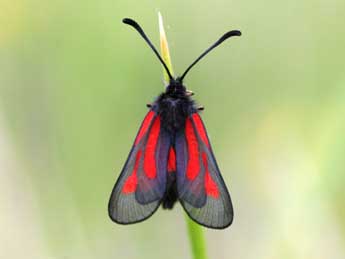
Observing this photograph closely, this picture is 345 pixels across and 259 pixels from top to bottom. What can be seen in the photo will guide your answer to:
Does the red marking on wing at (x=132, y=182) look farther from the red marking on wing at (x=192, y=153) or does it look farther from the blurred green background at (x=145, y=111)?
the blurred green background at (x=145, y=111)

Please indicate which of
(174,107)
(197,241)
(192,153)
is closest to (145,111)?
(174,107)

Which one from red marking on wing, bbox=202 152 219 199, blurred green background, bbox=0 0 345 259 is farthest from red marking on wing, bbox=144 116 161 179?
blurred green background, bbox=0 0 345 259

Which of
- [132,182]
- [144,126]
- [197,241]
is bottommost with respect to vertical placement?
[197,241]

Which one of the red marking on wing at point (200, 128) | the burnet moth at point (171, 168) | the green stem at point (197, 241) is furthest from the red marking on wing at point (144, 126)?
the green stem at point (197, 241)

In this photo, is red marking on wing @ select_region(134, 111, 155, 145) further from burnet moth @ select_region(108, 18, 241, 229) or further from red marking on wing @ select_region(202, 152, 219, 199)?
red marking on wing @ select_region(202, 152, 219, 199)

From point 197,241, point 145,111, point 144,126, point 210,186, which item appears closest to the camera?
point 197,241

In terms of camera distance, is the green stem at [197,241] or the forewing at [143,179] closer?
the green stem at [197,241]

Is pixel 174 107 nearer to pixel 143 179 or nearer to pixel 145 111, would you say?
pixel 143 179
